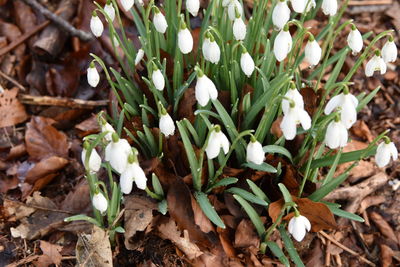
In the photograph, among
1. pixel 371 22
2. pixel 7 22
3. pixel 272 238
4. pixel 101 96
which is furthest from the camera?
pixel 371 22

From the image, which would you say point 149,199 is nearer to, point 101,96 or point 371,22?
point 101,96

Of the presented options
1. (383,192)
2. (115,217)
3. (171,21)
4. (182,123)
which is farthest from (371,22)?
(115,217)

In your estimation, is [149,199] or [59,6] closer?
[149,199]

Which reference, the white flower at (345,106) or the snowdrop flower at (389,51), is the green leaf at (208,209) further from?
the snowdrop flower at (389,51)

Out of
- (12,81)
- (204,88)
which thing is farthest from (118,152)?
(12,81)

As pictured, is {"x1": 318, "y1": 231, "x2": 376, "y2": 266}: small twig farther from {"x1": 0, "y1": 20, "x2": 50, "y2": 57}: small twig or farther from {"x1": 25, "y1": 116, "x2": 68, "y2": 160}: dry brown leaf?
{"x1": 0, "y1": 20, "x2": 50, "y2": 57}: small twig

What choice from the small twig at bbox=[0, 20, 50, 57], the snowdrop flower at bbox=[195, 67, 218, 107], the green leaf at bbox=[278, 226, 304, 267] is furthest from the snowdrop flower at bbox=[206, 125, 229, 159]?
the small twig at bbox=[0, 20, 50, 57]

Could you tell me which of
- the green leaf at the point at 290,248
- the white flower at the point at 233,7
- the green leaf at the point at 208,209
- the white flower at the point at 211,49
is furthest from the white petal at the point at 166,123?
the green leaf at the point at 290,248
